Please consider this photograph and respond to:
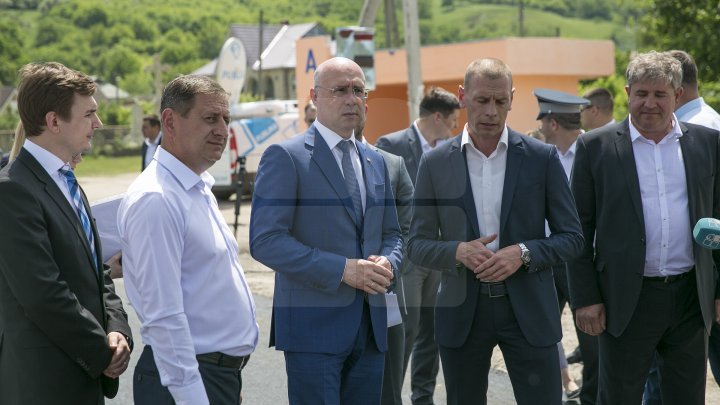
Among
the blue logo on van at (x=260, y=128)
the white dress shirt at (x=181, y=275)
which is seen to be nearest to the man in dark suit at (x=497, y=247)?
the white dress shirt at (x=181, y=275)

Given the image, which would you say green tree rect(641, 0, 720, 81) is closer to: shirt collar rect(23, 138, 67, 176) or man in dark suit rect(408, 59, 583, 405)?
man in dark suit rect(408, 59, 583, 405)

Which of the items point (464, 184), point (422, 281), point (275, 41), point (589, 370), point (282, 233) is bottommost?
point (589, 370)

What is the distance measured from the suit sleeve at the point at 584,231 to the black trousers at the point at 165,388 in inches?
79.3

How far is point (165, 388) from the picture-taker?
3270 mm

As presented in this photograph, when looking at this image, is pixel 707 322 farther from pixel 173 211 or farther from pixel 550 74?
pixel 550 74

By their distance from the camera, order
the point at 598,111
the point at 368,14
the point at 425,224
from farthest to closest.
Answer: the point at 368,14
the point at 598,111
the point at 425,224

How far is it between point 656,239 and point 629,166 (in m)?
0.39

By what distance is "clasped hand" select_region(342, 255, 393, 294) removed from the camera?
12.6ft

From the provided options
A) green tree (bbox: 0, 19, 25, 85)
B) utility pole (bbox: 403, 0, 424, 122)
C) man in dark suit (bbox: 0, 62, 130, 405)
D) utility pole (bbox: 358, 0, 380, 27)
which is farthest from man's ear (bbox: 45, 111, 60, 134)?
green tree (bbox: 0, 19, 25, 85)

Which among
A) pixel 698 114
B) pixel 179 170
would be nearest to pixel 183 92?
pixel 179 170

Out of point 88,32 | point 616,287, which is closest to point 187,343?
point 616,287

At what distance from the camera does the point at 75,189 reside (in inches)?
141

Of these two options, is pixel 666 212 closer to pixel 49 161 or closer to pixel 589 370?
pixel 589 370

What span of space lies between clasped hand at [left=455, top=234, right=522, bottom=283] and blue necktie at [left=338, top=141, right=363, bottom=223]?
525mm
